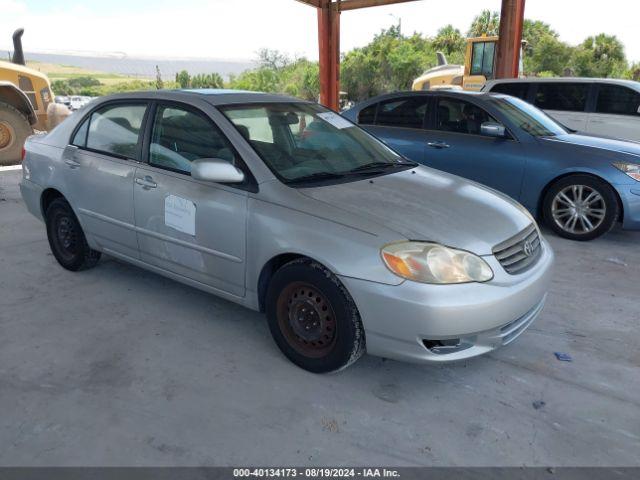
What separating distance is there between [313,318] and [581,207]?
374 cm

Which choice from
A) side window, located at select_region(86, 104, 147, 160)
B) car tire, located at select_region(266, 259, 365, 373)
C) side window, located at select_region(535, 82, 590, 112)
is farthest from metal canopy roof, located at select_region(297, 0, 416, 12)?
car tire, located at select_region(266, 259, 365, 373)

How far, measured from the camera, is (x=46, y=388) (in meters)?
2.79

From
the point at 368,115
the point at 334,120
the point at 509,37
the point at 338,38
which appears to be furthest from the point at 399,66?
the point at 334,120

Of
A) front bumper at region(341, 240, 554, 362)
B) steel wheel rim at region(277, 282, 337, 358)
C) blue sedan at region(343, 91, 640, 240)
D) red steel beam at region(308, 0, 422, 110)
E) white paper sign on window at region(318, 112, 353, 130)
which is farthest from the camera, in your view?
red steel beam at region(308, 0, 422, 110)

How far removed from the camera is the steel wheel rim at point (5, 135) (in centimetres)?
1031

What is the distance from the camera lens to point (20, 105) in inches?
426

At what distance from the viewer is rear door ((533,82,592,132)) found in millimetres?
8273

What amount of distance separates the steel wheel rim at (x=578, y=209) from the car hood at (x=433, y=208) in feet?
7.77

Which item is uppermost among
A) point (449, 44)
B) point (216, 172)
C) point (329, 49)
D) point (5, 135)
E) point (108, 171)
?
point (449, 44)

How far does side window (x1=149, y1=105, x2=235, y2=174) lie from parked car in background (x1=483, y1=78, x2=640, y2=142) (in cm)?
630

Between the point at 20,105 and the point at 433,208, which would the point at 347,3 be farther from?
the point at 433,208

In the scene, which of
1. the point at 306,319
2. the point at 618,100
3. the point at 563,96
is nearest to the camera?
the point at 306,319

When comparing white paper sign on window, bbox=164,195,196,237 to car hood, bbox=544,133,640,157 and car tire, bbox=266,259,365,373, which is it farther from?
car hood, bbox=544,133,640,157

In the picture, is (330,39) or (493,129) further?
(330,39)
